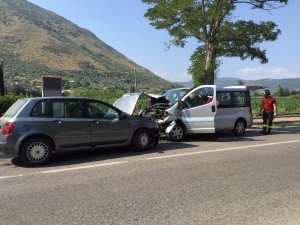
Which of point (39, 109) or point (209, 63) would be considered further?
point (209, 63)

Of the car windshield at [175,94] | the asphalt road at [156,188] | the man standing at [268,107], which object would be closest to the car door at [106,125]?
the asphalt road at [156,188]

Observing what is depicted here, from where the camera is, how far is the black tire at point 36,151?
27.2 ft

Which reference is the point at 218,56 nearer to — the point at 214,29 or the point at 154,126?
the point at 214,29

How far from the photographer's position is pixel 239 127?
1381 cm

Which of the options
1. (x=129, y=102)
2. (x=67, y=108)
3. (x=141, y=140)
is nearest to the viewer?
(x=67, y=108)

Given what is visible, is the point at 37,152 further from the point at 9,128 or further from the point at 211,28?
the point at 211,28

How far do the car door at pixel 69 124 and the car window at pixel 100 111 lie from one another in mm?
239

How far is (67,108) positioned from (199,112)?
5.19 metres

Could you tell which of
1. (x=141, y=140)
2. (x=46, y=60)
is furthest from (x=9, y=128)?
(x=46, y=60)

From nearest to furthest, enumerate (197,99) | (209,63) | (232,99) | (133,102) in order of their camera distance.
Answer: (133,102) → (197,99) → (232,99) → (209,63)

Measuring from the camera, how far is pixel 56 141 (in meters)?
8.66

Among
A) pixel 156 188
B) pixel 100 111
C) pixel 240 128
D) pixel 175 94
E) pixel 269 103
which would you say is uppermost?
pixel 175 94

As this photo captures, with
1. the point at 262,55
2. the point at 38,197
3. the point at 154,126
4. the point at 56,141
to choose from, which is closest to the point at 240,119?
the point at 154,126

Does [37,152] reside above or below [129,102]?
below
